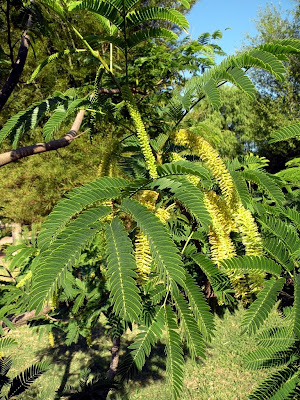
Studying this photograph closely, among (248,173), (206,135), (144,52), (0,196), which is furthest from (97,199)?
(0,196)

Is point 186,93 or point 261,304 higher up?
point 186,93

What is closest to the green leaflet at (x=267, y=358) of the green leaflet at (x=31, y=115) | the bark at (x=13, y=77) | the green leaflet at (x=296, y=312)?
the green leaflet at (x=296, y=312)

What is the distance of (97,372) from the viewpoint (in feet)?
12.0

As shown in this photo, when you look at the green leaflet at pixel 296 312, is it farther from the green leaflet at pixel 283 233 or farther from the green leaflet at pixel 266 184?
the green leaflet at pixel 266 184

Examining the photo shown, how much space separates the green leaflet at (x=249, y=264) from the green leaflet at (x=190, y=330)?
18 cm

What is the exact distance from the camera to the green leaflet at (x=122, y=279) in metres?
0.56

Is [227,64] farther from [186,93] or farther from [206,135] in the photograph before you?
[206,135]

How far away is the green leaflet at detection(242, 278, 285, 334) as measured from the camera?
2.78ft

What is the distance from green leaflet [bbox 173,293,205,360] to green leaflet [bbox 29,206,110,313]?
0.36 metres

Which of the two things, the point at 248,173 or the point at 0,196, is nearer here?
the point at 248,173

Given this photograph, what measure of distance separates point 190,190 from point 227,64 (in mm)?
440

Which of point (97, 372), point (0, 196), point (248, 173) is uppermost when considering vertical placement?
point (248, 173)

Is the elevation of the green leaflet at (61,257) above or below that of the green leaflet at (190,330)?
above

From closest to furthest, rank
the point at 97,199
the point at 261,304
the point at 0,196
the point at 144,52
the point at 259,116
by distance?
1. the point at 97,199
2. the point at 261,304
3. the point at 144,52
4. the point at 0,196
5. the point at 259,116
